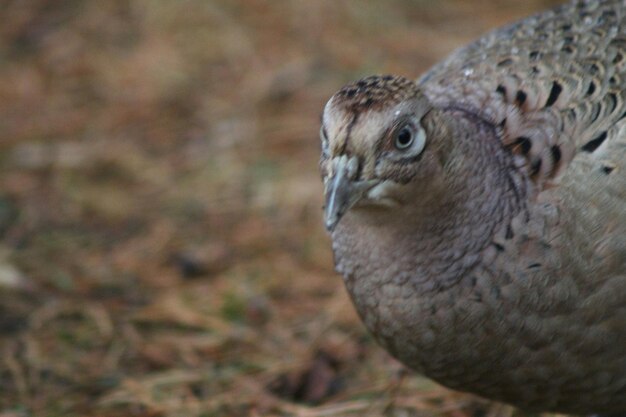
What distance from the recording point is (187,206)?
17.3 ft

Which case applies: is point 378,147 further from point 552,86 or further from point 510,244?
point 552,86

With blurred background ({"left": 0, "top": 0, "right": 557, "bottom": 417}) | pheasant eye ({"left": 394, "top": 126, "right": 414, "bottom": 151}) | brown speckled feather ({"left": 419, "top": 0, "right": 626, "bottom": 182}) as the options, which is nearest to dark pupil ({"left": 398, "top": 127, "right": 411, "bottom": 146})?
pheasant eye ({"left": 394, "top": 126, "right": 414, "bottom": 151})

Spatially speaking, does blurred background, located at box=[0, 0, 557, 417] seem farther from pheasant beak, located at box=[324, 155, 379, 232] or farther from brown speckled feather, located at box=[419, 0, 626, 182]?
pheasant beak, located at box=[324, 155, 379, 232]

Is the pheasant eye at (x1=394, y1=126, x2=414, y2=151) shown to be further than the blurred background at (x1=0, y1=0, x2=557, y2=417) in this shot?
No

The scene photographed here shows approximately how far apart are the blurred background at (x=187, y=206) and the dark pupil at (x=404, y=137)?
129 centimetres

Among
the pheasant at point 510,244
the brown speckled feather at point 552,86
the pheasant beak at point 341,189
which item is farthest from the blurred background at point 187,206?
the pheasant beak at point 341,189

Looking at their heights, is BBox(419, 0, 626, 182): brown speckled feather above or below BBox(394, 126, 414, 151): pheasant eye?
above

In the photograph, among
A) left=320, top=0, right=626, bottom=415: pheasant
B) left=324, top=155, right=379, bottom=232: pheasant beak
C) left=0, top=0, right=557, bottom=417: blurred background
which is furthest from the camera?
left=0, top=0, right=557, bottom=417: blurred background

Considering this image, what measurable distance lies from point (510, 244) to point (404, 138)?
1.56 ft

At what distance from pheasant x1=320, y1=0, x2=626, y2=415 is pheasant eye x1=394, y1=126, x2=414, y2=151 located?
0.03m

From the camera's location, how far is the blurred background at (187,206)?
3.96 metres

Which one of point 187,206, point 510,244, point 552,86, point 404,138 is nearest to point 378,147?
point 404,138

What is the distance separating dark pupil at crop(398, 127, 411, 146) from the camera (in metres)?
2.75

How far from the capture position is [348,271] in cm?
312
